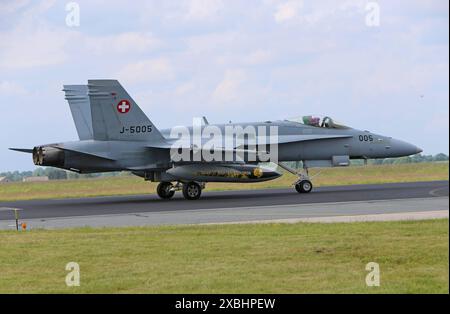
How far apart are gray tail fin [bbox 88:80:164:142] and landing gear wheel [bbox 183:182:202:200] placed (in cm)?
234

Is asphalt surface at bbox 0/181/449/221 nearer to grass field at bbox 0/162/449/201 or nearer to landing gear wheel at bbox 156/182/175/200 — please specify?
landing gear wheel at bbox 156/182/175/200

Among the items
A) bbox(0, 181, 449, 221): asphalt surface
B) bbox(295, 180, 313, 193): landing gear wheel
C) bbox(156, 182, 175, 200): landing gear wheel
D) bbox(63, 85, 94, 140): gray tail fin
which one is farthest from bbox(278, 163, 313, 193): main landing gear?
bbox(63, 85, 94, 140): gray tail fin

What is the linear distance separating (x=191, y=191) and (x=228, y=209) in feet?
19.2

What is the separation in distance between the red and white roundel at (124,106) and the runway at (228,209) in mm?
3310

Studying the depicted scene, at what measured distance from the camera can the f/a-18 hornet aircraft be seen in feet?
87.5

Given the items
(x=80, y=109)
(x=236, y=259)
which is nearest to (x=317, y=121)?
(x=80, y=109)

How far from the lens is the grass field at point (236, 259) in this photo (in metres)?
9.61

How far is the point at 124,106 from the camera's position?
26953 mm

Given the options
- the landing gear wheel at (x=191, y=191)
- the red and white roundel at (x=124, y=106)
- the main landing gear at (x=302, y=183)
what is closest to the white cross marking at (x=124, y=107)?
the red and white roundel at (x=124, y=106)

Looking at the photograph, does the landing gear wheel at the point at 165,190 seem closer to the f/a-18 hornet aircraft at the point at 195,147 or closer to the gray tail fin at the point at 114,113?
the f/a-18 hornet aircraft at the point at 195,147

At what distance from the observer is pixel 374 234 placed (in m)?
14.1

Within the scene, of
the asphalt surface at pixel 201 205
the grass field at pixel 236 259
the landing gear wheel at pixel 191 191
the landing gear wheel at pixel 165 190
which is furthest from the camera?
the landing gear wheel at pixel 165 190

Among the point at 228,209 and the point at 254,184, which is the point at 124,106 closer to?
the point at 228,209
